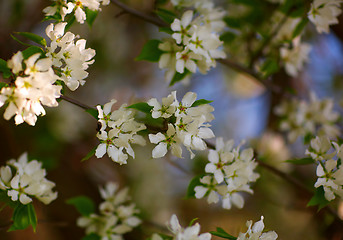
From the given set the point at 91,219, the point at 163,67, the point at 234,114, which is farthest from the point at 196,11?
the point at 234,114

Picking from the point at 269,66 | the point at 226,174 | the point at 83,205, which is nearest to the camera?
the point at 226,174

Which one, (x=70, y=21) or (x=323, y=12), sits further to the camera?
(x=323, y=12)

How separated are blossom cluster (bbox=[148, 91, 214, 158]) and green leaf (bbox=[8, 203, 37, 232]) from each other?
35 cm

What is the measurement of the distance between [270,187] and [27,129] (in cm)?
138

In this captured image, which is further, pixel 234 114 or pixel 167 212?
pixel 234 114

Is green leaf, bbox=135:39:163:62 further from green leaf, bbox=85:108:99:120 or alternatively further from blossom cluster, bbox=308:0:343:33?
blossom cluster, bbox=308:0:343:33

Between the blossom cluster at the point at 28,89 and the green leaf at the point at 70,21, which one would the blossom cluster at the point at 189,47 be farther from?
the blossom cluster at the point at 28,89

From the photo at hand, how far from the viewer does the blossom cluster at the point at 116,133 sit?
31.9 inches

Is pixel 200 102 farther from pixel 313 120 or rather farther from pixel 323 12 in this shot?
pixel 313 120

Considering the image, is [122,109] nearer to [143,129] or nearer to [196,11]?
[143,129]

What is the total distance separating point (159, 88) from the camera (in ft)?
8.90

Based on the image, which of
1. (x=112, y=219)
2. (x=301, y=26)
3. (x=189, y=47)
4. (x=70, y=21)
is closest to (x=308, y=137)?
(x=301, y=26)

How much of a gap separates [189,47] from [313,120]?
73cm

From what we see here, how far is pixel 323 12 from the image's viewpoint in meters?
1.07
